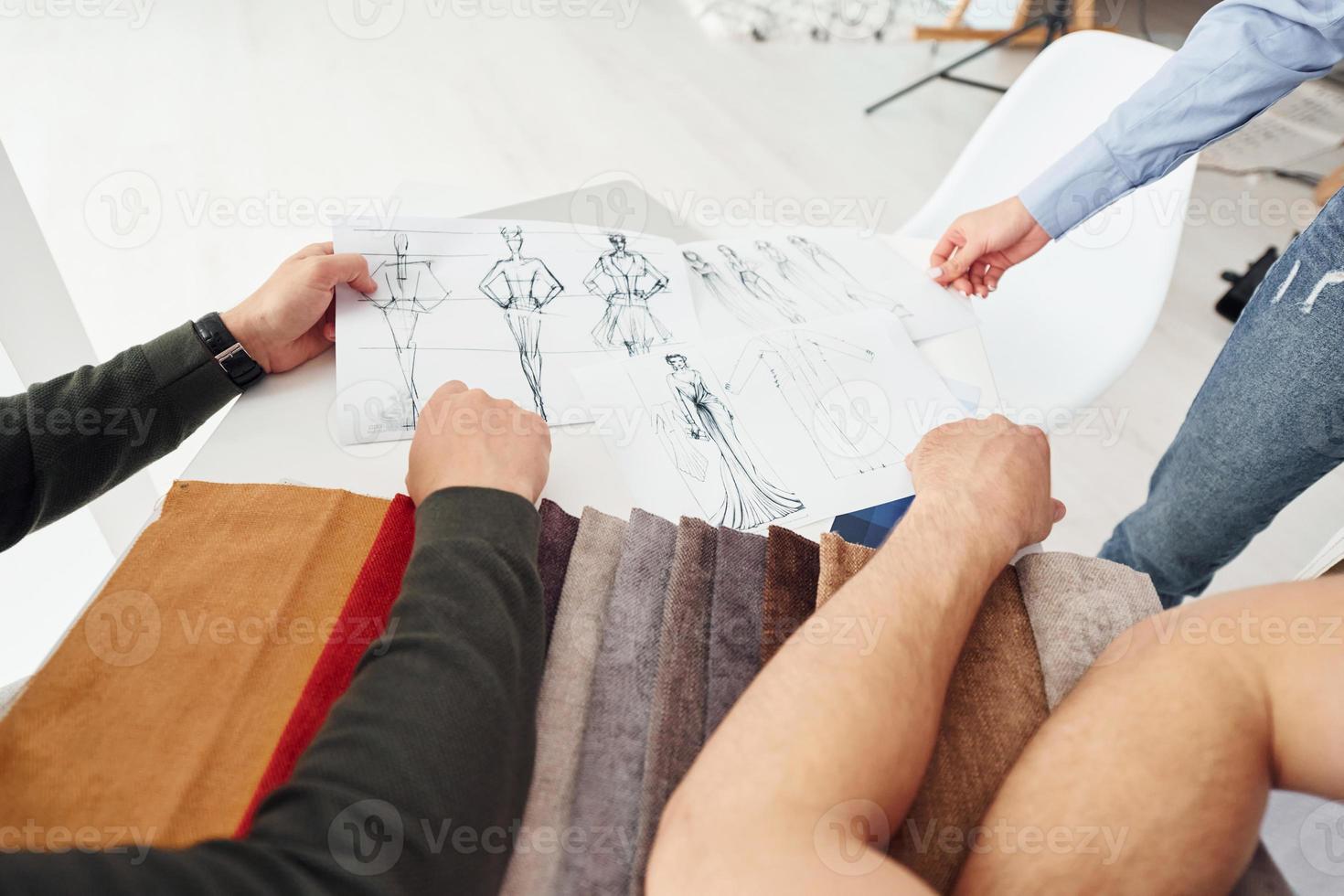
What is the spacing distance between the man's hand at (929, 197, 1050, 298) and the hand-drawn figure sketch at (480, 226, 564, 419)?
52 centimetres

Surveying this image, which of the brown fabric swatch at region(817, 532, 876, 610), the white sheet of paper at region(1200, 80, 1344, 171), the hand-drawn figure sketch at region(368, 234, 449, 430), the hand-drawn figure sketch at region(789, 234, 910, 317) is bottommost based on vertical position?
the white sheet of paper at region(1200, 80, 1344, 171)

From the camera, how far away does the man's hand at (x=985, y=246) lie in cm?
106

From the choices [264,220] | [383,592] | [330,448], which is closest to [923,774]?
[383,592]

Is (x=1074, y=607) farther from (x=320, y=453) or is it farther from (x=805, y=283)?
(x=320, y=453)

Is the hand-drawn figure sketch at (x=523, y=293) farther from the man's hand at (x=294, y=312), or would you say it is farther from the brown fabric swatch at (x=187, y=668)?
the brown fabric swatch at (x=187, y=668)

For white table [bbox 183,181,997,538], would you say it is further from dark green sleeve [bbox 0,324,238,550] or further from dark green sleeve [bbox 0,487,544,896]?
dark green sleeve [bbox 0,487,544,896]

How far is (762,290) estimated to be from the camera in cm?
103

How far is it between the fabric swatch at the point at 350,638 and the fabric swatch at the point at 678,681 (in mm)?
220

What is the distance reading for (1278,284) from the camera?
3.26 ft

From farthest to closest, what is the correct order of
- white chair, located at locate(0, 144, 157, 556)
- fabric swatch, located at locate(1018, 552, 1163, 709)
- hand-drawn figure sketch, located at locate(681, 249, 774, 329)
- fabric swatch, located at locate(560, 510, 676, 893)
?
white chair, located at locate(0, 144, 157, 556)
hand-drawn figure sketch, located at locate(681, 249, 774, 329)
fabric swatch, located at locate(1018, 552, 1163, 709)
fabric swatch, located at locate(560, 510, 676, 893)

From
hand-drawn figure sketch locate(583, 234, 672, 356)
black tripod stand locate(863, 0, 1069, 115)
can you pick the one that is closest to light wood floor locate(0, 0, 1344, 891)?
black tripod stand locate(863, 0, 1069, 115)

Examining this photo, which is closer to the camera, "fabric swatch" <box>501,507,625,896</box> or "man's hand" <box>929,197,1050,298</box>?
"fabric swatch" <box>501,507,625,896</box>

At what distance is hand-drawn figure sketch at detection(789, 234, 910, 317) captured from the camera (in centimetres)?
104

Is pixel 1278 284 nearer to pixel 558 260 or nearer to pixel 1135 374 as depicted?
pixel 558 260
